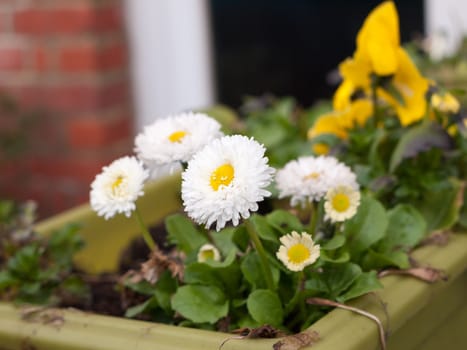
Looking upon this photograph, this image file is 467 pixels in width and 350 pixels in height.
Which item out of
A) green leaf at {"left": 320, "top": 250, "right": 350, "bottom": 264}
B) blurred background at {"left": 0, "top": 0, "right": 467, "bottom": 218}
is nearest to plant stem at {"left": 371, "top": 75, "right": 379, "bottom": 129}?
green leaf at {"left": 320, "top": 250, "right": 350, "bottom": 264}

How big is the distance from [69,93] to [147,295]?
5.19 feet

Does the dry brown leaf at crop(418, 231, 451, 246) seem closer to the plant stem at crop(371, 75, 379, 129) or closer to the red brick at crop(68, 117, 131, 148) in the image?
the plant stem at crop(371, 75, 379, 129)

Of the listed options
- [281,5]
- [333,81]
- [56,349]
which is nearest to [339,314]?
[56,349]

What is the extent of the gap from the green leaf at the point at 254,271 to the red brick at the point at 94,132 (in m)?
1.65

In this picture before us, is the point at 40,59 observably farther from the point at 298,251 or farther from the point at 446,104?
the point at 298,251

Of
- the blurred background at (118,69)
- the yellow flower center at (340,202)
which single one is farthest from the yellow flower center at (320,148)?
the blurred background at (118,69)

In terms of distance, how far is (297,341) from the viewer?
0.81 meters

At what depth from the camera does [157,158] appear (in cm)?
98

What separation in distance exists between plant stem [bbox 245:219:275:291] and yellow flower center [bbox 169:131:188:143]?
133 millimetres

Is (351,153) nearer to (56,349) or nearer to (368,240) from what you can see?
(368,240)

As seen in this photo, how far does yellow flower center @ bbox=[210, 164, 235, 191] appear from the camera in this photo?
0.83 m

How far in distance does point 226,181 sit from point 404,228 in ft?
1.15

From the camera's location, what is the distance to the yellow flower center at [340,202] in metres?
0.99

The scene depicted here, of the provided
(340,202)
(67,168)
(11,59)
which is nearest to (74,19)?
(11,59)
